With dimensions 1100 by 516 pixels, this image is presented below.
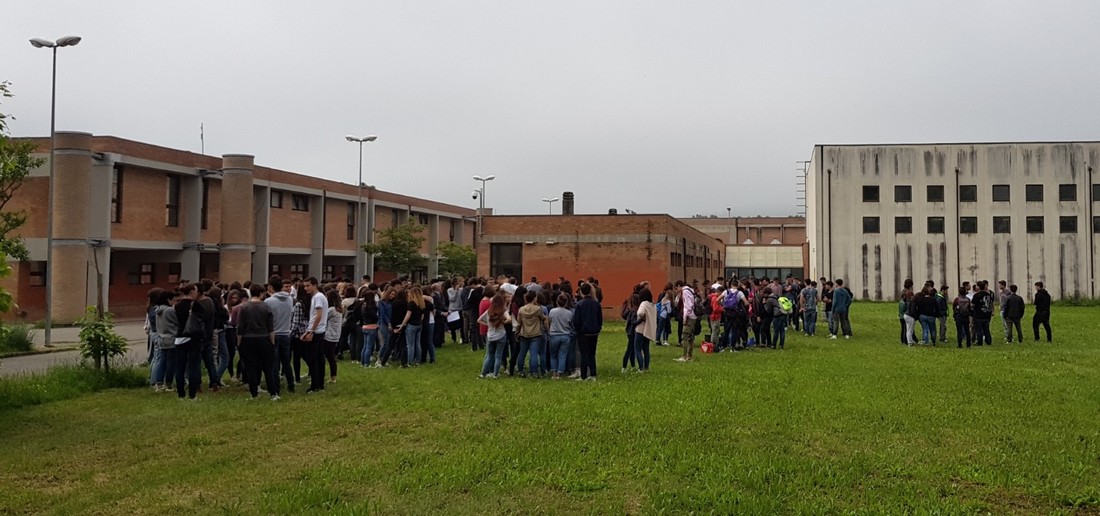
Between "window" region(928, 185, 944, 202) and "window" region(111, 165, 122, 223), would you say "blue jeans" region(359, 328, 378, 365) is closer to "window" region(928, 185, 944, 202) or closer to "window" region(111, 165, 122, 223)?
"window" region(111, 165, 122, 223)

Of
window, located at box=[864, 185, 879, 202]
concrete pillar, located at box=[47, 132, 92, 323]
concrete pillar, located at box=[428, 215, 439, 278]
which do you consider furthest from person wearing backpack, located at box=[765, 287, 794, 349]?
concrete pillar, located at box=[428, 215, 439, 278]

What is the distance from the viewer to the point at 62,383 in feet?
39.4

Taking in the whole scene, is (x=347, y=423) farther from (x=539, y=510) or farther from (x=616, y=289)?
(x=616, y=289)

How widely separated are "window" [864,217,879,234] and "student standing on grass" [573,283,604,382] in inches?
1642

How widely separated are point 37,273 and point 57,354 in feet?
52.7

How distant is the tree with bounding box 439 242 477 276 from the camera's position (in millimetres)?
54500

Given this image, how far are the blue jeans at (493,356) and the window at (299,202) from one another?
36013 mm

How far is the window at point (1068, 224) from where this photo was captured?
157 ft

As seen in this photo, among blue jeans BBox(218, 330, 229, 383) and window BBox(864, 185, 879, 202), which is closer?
blue jeans BBox(218, 330, 229, 383)

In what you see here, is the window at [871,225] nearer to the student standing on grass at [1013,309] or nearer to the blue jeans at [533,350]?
the student standing on grass at [1013,309]

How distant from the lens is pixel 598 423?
9211 mm

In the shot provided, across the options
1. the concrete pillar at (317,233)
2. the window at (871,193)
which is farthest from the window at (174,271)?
the window at (871,193)

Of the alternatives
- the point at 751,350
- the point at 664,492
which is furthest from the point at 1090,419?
the point at 751,350

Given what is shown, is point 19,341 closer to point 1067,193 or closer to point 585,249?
point 585,249
